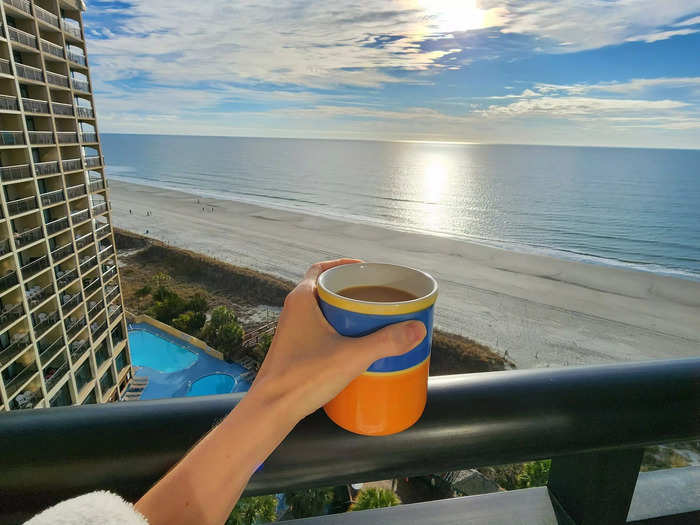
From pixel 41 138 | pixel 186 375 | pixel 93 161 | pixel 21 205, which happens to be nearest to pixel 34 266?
pixel 21 205

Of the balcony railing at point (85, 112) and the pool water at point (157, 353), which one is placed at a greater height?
the balcony railing at point (85, 112)

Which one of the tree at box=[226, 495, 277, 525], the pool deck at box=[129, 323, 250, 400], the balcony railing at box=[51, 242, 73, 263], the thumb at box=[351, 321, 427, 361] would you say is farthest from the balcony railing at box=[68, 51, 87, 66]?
the thumb at box=[351, 321, 427, 361]

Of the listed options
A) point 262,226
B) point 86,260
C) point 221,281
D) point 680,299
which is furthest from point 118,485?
point 262,226

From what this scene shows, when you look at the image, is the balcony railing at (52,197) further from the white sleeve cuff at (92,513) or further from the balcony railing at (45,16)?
the white sleeve cuff at (92,513)

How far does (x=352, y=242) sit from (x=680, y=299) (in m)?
16.3

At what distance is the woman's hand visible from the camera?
44 centimetres

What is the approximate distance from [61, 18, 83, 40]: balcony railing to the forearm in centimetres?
1285

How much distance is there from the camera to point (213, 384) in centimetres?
1013

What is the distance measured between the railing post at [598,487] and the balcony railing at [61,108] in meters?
11.5

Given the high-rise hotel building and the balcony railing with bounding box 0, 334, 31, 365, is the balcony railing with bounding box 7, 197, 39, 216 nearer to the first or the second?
the high-rise hotel building

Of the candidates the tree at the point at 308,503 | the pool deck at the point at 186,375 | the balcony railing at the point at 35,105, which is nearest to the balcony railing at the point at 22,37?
the balcony railing at the point at 35,105

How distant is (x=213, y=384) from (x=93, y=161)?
677 cm

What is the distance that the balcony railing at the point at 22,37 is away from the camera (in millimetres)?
7781

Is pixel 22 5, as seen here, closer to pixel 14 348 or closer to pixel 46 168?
pixel 46 168
